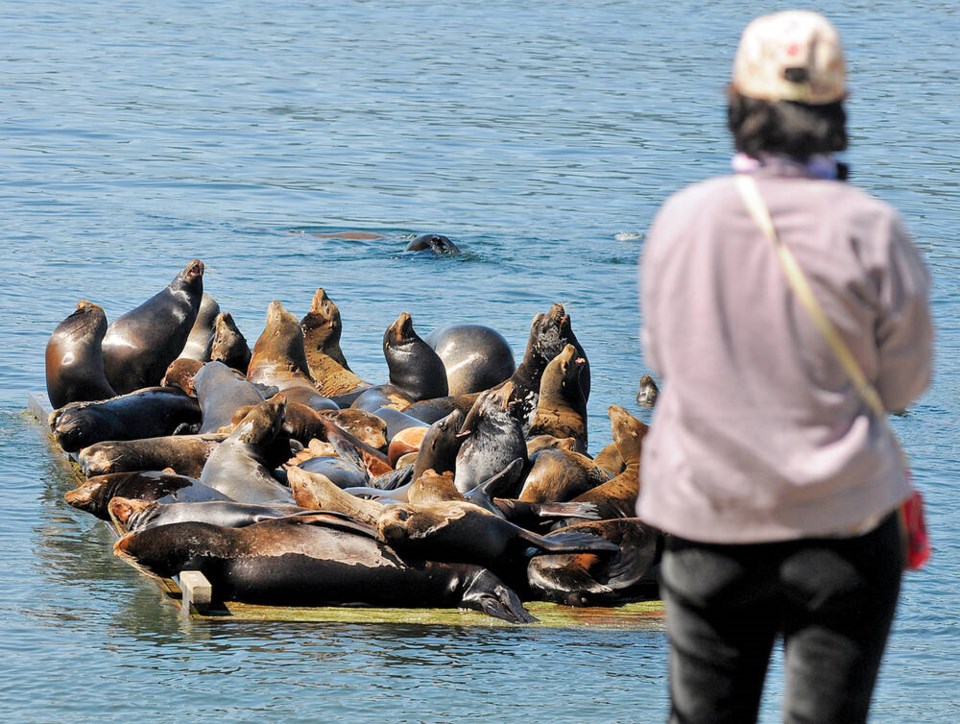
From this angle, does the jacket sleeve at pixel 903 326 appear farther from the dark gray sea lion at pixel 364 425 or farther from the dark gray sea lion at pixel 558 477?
the dark gray sea lion at pixel 364 425

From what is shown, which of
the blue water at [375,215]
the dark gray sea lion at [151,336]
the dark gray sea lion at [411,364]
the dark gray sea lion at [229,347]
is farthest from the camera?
the dark gray sea lion at [229,347]

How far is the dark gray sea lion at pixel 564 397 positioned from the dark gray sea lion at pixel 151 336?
2244 mm

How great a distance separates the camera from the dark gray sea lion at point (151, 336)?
925 centimetres

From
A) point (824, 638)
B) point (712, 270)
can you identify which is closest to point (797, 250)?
point (712, 270)

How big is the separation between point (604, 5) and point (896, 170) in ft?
94.2

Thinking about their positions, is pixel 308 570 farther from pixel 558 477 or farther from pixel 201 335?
pixel 201 335

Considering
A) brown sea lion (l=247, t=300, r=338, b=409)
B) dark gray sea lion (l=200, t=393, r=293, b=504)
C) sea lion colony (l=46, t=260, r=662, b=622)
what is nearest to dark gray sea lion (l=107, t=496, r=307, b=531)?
sea lion colony (l=46, t=260, r=662, b=622)

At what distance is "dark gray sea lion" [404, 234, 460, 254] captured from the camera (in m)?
15.6

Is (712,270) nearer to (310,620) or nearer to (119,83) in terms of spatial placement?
(310,620)

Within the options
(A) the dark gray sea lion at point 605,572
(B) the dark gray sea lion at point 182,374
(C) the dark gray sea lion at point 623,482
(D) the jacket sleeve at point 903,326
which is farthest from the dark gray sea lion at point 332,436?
(D) the jacket sleeve at point 903,326

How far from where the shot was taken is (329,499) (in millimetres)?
6609

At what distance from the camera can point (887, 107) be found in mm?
30016

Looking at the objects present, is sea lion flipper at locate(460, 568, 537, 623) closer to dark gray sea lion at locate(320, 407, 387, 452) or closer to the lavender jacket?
dark gray sea lion at locate(320, 407, 387, 452)

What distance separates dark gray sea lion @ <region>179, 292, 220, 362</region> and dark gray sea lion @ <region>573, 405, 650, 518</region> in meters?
3.56
